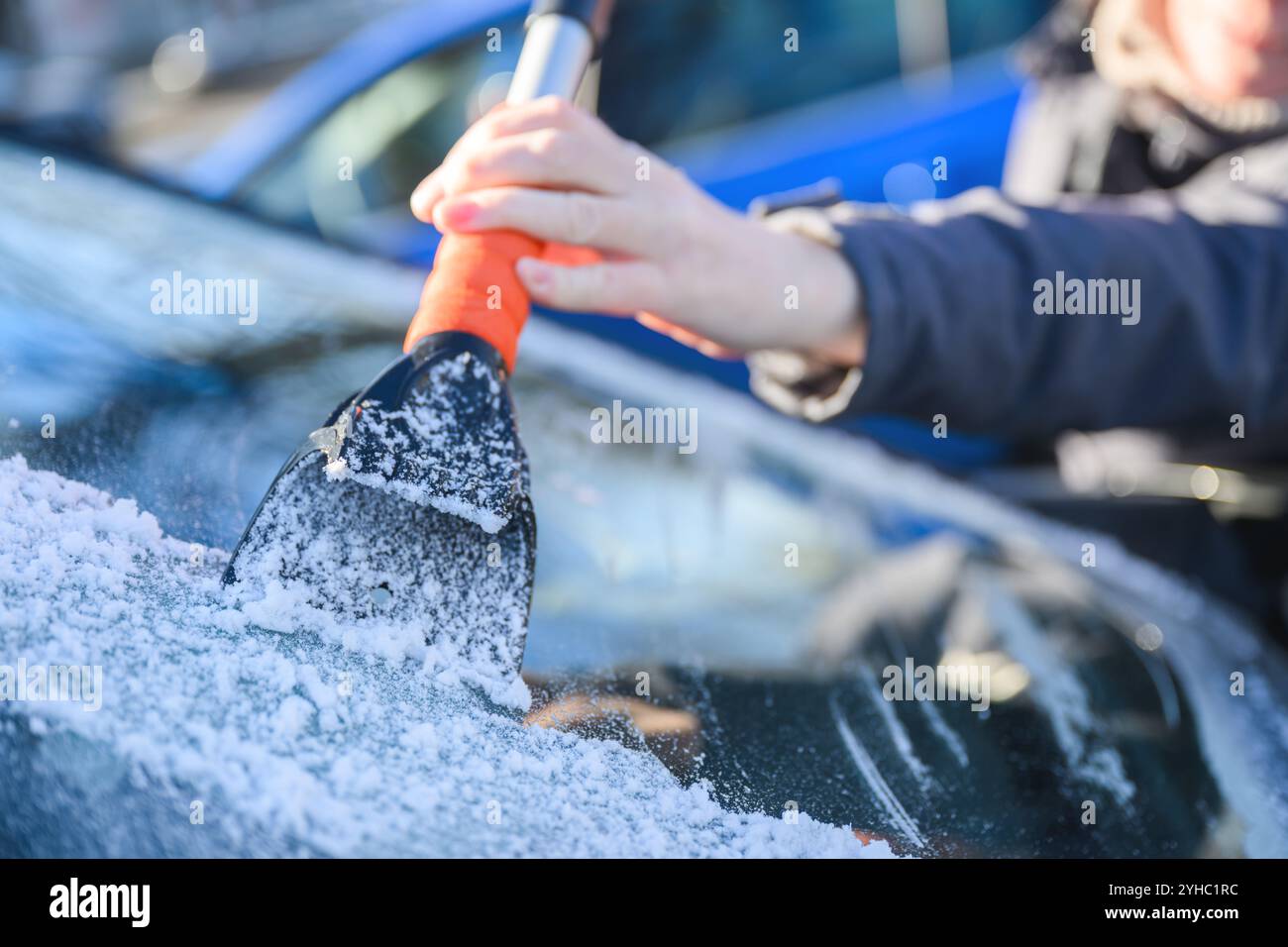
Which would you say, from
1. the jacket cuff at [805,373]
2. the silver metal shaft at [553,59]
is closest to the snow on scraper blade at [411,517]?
the silver metal shaft at [553,59]

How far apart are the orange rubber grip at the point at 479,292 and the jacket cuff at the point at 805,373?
1.36 feet

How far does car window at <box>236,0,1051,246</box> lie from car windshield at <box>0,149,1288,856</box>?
5.76 feet

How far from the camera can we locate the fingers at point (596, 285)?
3.15ft

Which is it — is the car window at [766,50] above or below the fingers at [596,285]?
above

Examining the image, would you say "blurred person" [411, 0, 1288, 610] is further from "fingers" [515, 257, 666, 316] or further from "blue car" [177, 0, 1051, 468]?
"blue car" [177, 0, 1051, 468]

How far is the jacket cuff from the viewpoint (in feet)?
4.17

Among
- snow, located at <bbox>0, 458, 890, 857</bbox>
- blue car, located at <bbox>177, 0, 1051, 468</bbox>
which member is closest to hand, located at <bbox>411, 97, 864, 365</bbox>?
snow, located at <bbox>0, 458, 890, 857</bbox>

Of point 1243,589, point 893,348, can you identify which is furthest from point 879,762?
point 1243,589

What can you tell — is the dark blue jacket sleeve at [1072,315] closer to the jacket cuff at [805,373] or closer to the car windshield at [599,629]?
the jacket cuff at [805,373]

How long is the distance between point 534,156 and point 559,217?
2.3 inches

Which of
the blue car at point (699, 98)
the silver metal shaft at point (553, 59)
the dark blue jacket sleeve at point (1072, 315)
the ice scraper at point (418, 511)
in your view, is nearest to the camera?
the ice scraper at point (418, 511)
